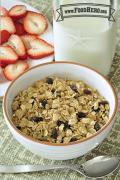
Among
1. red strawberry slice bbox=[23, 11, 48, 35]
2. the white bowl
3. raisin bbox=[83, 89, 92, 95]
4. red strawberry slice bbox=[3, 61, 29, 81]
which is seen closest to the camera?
the white bowl

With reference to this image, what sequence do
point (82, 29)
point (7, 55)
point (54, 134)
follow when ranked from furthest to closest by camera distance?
1. point (7, 55)
2. point (82, 29)
3. point (54, 134)

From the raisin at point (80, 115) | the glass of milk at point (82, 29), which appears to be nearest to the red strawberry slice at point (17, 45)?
the glass of milk at point (82, 29)

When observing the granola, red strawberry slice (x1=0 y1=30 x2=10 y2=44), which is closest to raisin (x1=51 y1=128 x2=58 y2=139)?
the granola

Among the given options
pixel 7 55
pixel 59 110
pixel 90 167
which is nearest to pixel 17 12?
pixel 7 55

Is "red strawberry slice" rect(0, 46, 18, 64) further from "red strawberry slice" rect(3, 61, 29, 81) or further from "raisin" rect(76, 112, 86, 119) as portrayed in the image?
"raisin" rect(76, 112, 86, 119)

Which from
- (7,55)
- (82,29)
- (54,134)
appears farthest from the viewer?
(7,55)

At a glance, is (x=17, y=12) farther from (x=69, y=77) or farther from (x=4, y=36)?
(x=69, y=77)
